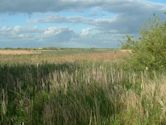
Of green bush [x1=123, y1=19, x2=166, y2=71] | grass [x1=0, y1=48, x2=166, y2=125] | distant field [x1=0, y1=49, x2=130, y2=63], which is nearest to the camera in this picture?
grass [x1=0, y1=48, x2=166, y2=125]

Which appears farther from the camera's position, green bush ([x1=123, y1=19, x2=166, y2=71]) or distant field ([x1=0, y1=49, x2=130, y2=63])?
distant field ([x1=0, y1=49, x2=130, y2=63])

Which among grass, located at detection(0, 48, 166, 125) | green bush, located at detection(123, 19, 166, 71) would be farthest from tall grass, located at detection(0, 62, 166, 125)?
green bush, located at detection(123, 19, 166, 71)

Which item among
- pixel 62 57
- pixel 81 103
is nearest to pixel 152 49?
pixel 81 103

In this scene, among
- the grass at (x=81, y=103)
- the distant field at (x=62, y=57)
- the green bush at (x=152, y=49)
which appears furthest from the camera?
the distant field at (x=62, y=57)

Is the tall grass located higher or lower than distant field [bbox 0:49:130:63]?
higher

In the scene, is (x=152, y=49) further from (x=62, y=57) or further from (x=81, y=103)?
(x=62, y=57)

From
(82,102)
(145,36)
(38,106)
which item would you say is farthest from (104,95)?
(145,36)

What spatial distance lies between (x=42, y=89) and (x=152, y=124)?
342cm

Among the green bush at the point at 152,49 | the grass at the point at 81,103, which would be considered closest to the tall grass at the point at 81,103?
the grass at the point at 81,103

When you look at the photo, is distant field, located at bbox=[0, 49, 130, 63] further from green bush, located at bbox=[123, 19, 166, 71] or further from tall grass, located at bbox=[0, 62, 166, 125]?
tall grass, located at bbox=[0, 62, 166, 125]

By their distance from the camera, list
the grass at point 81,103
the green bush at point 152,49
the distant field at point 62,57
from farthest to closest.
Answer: the distant field at point 62,57
the green bush at point 152,49
the grass at point 81,103

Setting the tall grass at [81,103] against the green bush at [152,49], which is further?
the green bush at [152,49]

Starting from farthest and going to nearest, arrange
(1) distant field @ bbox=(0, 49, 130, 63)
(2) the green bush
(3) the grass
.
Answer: (1) distant field @ bbox=(0, 49, 130, 63), (2) the green bush, (3) the grass

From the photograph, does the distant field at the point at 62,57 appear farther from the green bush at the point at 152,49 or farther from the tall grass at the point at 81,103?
the tall grass at the point at 81,103
